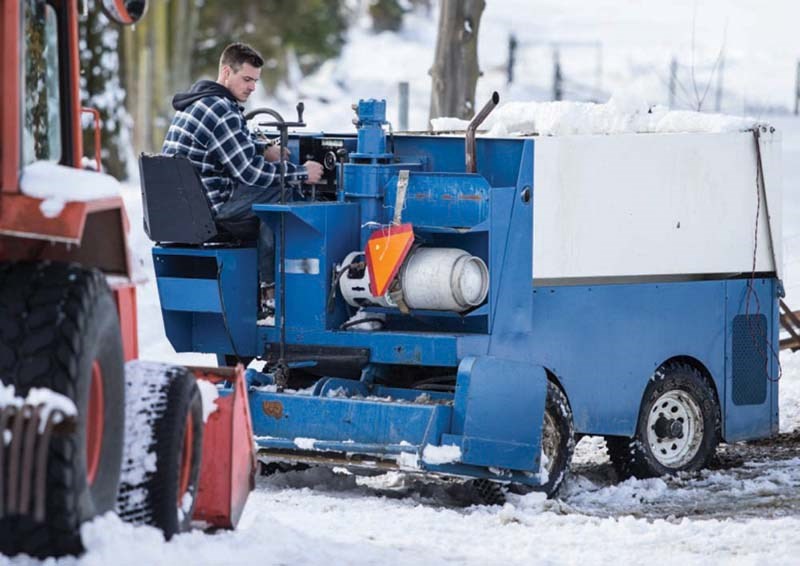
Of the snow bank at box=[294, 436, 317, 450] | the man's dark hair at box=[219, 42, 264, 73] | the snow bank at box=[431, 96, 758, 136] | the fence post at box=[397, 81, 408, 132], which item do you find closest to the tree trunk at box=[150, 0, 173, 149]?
the fence post at box=[397, 81, 408, 132]

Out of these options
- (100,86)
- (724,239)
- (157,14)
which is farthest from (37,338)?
(157,14)

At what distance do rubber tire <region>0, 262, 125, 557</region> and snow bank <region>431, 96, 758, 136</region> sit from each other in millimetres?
4514

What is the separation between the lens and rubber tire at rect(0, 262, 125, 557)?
5285mm

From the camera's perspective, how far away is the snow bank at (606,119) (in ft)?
31.6

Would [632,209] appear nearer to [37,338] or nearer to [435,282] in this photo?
[435,282]

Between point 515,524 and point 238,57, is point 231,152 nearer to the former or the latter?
point 238,57

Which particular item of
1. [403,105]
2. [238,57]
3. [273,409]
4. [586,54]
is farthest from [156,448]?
[586,54]

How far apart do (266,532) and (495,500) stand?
206cm

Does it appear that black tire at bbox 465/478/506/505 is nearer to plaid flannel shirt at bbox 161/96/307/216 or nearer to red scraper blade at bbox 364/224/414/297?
red scraper blade at bbox 364/224/414/297

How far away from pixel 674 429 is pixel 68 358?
17.2ft

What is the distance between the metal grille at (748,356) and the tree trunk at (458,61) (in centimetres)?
727

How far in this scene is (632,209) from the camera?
372 inches

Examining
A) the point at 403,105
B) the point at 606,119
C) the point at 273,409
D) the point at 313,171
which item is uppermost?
the point at 403,105

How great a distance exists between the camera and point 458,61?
680 inches
